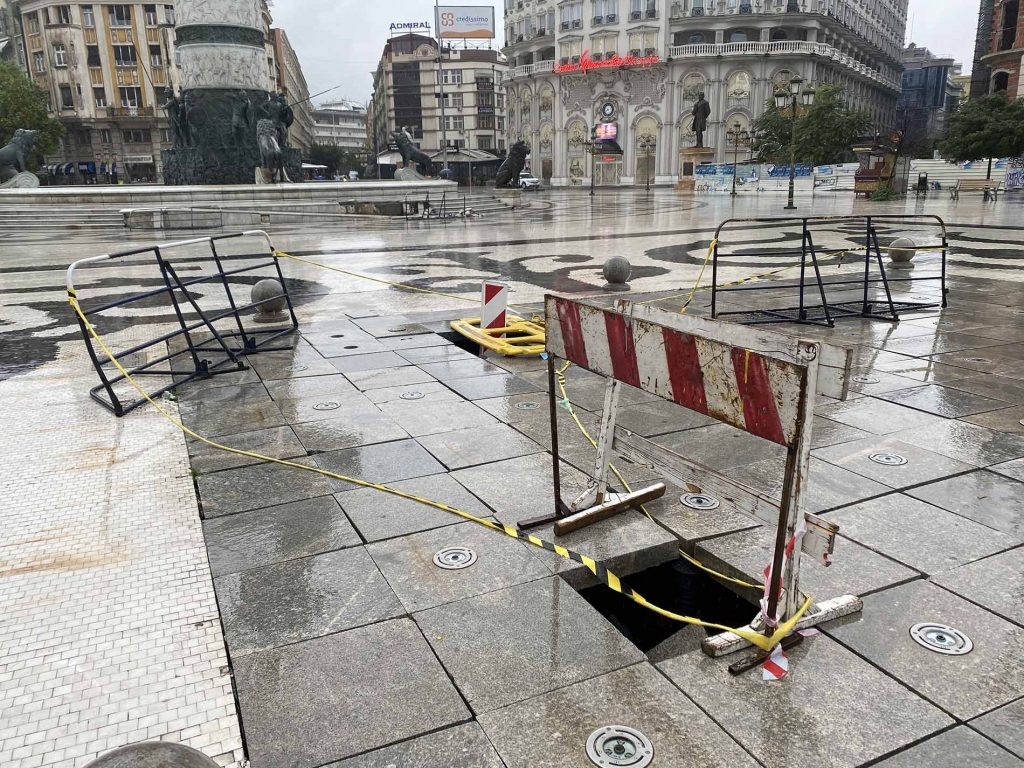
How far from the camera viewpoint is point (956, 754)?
7.52ft

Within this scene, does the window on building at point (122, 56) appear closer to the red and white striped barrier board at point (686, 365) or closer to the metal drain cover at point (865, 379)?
the metal drain cover at point (865, 379)

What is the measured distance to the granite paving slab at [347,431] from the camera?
5160mm

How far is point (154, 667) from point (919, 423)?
4971mm

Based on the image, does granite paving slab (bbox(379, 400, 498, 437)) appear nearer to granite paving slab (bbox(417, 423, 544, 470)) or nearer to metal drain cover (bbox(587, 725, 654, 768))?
granite paving slab (bbox(417, 423, 544, 470))

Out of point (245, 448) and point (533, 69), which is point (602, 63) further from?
point (245, 448)

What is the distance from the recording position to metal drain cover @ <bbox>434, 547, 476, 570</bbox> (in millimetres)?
3477

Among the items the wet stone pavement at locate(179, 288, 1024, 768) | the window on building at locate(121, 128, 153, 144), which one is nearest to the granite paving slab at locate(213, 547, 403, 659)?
the wet stone pavement at locate(179, 288, 1024, 768)

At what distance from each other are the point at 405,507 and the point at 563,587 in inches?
46.6

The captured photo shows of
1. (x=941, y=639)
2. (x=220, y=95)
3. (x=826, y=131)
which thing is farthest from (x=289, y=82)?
(x=941, y=639)

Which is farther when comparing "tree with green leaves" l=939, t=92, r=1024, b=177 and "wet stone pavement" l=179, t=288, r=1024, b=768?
"tree with green leaves" l=939, t=92, r=1024, b=177

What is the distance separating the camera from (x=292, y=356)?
7.66 metres

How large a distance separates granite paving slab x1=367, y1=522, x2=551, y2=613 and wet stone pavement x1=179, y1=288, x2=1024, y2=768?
0.04 feet

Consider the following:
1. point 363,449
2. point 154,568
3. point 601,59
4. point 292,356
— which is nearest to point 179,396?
point 292,356

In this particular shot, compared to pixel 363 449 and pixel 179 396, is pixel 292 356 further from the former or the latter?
pixel 363 449
